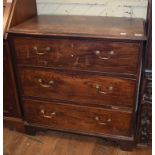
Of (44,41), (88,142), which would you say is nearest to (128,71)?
(44,41)

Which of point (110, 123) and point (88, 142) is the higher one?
point (110, 123)

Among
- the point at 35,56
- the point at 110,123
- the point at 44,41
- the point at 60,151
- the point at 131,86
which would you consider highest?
the point at 44,41

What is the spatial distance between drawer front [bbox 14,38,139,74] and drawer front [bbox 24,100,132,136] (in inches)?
12.2

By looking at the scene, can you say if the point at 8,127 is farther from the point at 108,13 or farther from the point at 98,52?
the point at 108,13

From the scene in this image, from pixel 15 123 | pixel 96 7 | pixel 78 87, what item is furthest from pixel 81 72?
pixel 15 123

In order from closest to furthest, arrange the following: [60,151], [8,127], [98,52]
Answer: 1. [98,52]
2. [60,151]
3. [8,127]

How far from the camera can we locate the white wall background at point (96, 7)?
1696mm

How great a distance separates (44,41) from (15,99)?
55 cm

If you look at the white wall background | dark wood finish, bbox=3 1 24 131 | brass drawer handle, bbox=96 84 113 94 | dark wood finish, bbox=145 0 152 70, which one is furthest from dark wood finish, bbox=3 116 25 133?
dark wood finish, bbox=145 0 152 70

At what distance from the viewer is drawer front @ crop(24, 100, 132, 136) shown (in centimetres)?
157

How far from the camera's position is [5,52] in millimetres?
1573

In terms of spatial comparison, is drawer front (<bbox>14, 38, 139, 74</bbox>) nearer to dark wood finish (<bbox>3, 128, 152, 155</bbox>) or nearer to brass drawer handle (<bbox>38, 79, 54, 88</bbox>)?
brass drawer handle (<bbox>38, 79, 54, 88</bbox>)

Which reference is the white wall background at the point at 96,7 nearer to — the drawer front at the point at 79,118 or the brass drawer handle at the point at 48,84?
the brass drawer handle at the point at 48,84

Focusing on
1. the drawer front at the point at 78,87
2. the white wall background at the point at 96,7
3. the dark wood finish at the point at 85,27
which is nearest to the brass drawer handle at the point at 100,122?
the drawer front at the point at 78,87
